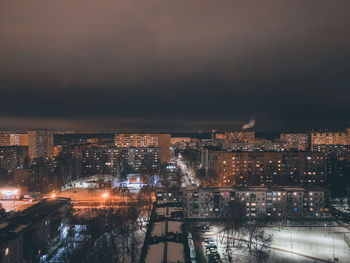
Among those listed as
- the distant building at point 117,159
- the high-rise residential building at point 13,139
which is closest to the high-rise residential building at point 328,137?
the distant building at point 117,159

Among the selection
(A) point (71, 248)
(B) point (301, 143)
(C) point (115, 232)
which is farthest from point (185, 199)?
(B) point (301, 143)

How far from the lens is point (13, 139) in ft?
108

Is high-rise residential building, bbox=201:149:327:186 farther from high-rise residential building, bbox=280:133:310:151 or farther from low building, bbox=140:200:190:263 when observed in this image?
high-rise residential building, bbox=280:133:310:151

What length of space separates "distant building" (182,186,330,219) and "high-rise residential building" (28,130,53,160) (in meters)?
23.8

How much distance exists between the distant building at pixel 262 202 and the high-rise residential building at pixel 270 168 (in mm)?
5882

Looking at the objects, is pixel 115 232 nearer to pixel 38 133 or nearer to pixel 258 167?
pixel 258 167

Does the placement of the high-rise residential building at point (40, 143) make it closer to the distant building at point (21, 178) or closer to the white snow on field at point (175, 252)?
the distant building at point (21, 178)

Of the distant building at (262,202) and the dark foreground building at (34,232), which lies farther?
the distant building at (262,202)

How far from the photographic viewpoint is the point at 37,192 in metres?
15.8

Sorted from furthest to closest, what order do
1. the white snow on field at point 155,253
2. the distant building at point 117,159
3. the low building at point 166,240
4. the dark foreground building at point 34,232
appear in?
1. the distant building at point 117,159
2. the dark foreground building at point 34,232
3. the low building at point 166,240
4. the white snow on field at point 155,253

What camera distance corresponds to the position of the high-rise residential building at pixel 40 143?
3003 cm

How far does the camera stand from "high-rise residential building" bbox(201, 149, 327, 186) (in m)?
18.0

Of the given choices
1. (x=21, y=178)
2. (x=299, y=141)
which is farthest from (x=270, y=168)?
(x=299, y=141)

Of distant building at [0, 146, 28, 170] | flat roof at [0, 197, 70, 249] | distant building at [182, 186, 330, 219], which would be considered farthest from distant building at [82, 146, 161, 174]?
flat roof at [0, 197, 70, 249]
